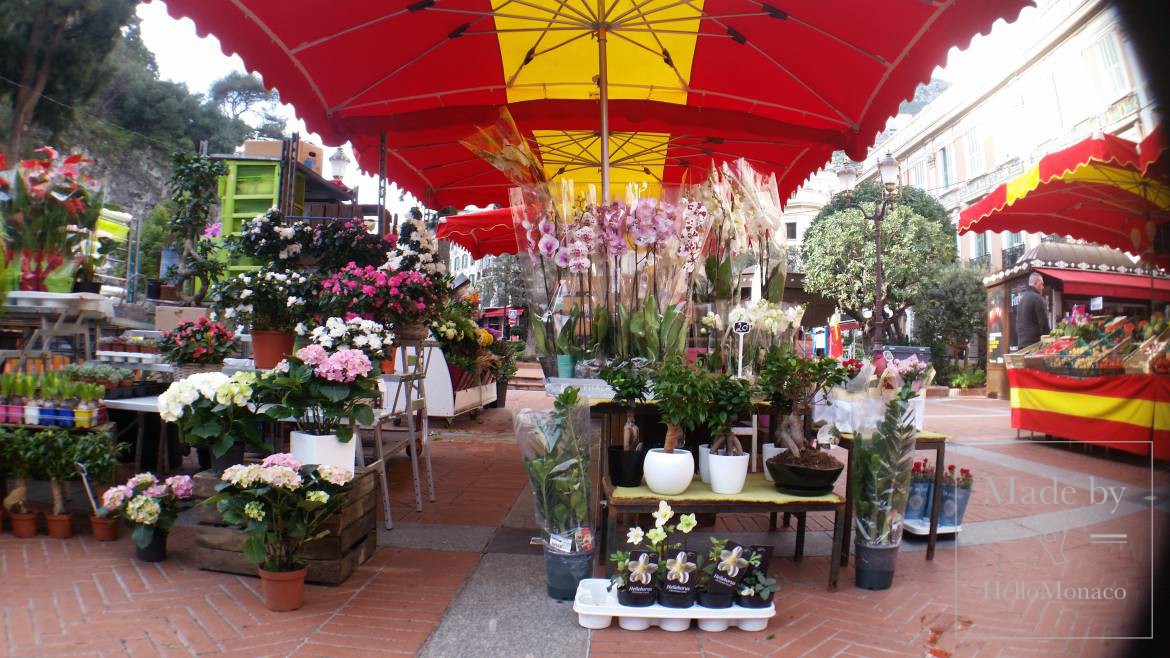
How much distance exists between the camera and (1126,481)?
3.44ft

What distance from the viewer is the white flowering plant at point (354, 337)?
10.5 ft

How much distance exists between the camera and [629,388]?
2.93 m

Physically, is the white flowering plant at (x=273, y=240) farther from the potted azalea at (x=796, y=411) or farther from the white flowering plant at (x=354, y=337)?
the potted azalea at (x=796, y=411)

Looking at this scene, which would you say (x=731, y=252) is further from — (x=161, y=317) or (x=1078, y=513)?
(x=161, y=317)

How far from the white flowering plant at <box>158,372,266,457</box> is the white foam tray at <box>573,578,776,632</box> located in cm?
169

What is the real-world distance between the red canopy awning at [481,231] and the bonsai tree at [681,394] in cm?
652

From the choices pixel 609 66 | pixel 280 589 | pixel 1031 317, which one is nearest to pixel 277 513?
pixel 280 589

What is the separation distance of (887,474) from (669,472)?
1.03 metres

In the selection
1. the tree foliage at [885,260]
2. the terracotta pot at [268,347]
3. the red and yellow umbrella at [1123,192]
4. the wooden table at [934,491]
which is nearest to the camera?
the red and yellow umbrella at [1123,192]

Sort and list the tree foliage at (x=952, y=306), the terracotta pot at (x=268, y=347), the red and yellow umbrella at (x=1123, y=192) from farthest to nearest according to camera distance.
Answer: the tree foliage at (x=952, y=306), the terracotta pot at (x=268, y=347), the red and yellow umbrella at (x=1123, y=192)

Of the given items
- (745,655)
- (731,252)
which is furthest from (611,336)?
(745,655)

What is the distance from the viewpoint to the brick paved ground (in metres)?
1.92

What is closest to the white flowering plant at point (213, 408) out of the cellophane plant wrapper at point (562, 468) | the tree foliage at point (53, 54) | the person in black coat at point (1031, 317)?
the cellophane plant wrapper at point (562, 468)

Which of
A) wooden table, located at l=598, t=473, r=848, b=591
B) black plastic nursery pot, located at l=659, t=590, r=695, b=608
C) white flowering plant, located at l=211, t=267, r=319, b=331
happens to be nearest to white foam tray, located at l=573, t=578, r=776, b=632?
black plastic nursery pot, located at l=659, t=590, r=695, b=608
